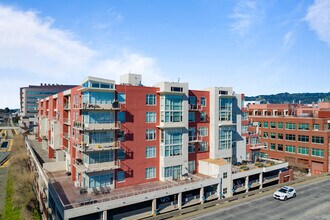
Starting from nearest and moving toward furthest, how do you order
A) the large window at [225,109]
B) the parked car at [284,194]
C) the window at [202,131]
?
1. the parked car at [284,194]
2. the window at [202,131]
3. the large window at [225,109]

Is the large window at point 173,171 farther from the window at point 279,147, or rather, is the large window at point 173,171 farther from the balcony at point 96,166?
the window at point 279,147

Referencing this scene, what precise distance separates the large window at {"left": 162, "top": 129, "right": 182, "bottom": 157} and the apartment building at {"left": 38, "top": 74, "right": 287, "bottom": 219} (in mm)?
168

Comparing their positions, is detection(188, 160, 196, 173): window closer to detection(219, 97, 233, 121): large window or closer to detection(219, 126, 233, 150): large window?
detection(219, 126, 233, 150): large window

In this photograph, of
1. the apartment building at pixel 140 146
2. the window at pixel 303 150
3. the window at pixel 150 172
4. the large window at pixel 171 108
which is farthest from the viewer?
the window at pixel 303 150

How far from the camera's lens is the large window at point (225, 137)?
50.4 meters

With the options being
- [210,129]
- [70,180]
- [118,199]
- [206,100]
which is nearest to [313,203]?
[210,129]

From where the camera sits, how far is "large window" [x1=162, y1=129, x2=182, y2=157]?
141 ft

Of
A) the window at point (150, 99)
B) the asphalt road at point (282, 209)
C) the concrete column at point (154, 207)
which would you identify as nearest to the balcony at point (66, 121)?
the window at point (150, 99)

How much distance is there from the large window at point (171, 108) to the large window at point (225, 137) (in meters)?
10.8

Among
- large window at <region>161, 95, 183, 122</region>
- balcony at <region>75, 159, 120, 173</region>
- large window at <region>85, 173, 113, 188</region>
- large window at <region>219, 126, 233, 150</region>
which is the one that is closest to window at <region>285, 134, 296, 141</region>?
large window at <region>219, 126, 233, 150</region>

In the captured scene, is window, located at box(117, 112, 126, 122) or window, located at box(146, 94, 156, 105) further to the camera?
window, located at box(146, 94, 156, 105)

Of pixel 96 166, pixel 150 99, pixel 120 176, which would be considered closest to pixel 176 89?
pixel 150 99

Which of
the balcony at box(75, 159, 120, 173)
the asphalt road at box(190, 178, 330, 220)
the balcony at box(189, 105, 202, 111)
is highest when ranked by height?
the balcony at box(189, 105, 202, 111)

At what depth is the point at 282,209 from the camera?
119 ft
